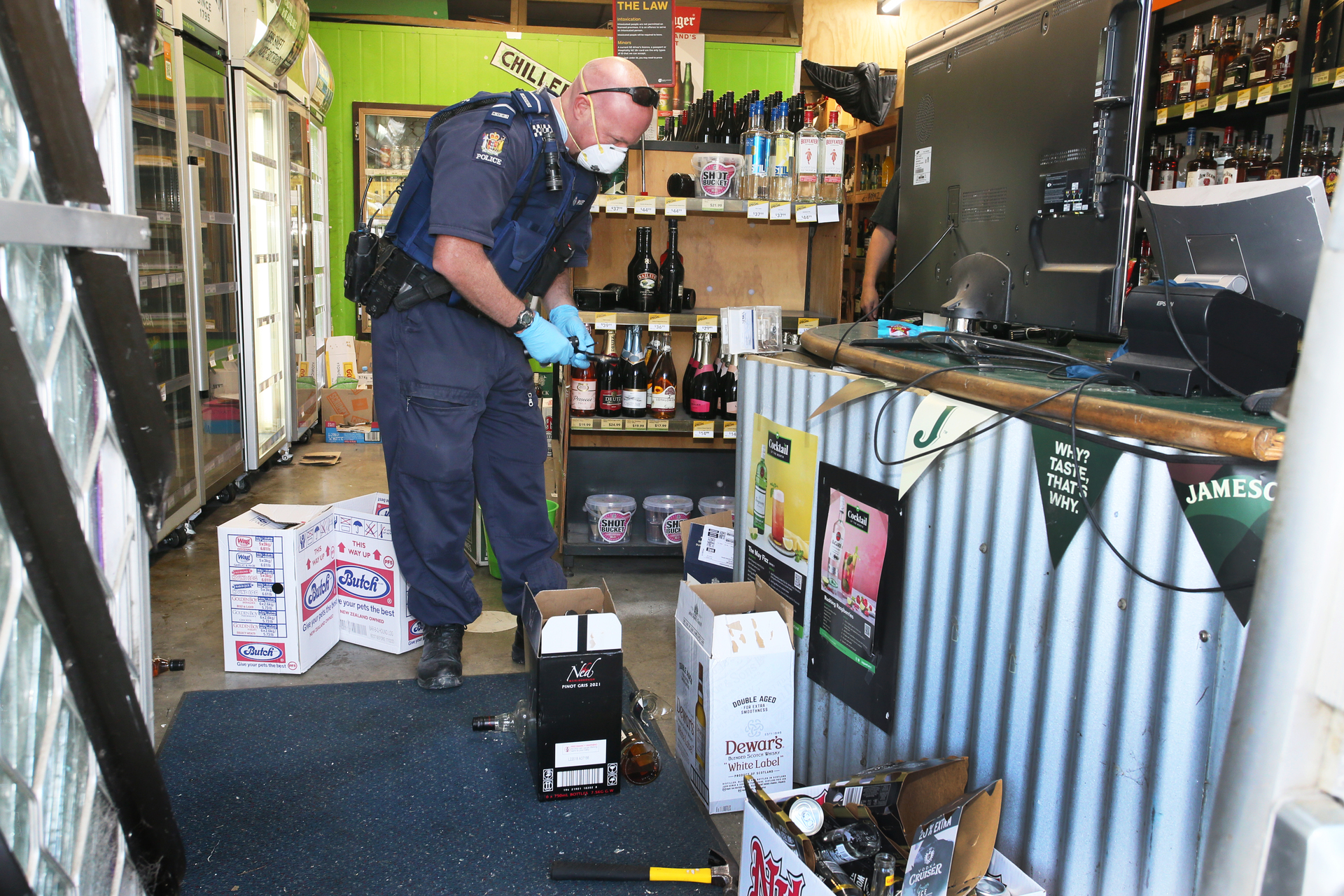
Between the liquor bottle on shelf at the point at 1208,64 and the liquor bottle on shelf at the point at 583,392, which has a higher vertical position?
the liquor bottle on shelf at the point at 1208,64

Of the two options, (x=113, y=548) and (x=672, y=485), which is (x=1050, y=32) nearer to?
(x=113, y=548)

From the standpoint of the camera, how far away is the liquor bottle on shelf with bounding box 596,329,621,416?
3658mm

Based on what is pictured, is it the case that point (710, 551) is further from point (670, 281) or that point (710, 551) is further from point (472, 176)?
point (670, 281)

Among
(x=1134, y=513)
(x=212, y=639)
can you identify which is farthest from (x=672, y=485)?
(x=1134, y=513)

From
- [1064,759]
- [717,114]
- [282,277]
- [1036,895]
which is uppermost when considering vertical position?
[717,114]

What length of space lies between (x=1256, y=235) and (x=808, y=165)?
2480 millimetres

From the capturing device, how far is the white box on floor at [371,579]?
2.78 meters

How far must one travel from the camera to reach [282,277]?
18.6ft

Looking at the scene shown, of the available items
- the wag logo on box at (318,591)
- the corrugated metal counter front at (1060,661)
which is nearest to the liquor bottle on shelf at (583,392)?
the wag logo on box at (318,591)

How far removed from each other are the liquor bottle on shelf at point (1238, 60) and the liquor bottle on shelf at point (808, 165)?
1507mm

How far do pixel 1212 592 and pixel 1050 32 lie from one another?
1.03 meters

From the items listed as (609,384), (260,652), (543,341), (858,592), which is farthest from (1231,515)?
(609,384)

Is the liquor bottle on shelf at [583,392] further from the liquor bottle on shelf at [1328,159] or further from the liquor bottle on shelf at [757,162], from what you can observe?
the liquor bottle on shelf at [1328,159]

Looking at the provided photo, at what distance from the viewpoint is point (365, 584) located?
2.85m
